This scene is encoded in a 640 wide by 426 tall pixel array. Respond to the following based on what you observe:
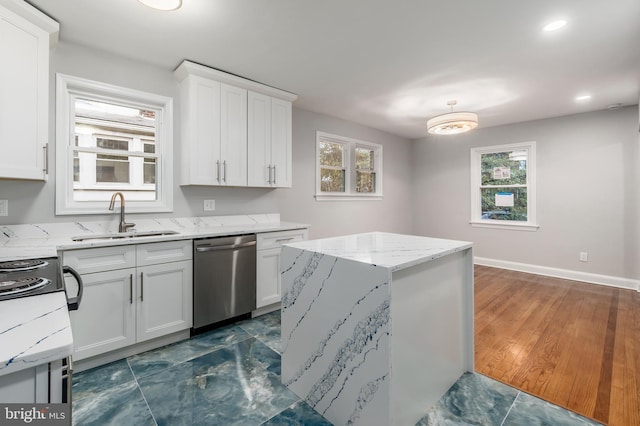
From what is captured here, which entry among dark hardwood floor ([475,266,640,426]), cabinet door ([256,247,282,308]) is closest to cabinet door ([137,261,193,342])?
cabinet door ([256,247,282,308])

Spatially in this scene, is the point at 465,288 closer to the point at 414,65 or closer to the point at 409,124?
the point at 414,65

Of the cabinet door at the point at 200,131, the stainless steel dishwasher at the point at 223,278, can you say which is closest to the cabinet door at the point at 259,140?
the cabinet door at the point at 200,131

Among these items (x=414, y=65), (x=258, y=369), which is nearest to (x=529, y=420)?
(x=258, y=369)

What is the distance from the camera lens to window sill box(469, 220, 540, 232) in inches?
190

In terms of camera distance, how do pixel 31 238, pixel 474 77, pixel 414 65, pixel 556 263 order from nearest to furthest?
pixel 31 238 < pixel 414 65 < pixel 474 77 < pixel 556 263

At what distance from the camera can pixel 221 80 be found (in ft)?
9.80

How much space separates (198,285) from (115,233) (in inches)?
33.9

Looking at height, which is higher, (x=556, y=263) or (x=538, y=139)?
(x=538, y=139)

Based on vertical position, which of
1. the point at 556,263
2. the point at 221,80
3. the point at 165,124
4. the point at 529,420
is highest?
the point at 221,80

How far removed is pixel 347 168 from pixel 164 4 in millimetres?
3392

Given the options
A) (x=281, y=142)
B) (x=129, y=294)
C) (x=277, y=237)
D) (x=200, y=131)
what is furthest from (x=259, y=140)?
(x=129, y=294)

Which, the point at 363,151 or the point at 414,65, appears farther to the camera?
the point at 363,151

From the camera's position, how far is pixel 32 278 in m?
1.19

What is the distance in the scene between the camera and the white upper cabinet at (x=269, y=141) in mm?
3275
